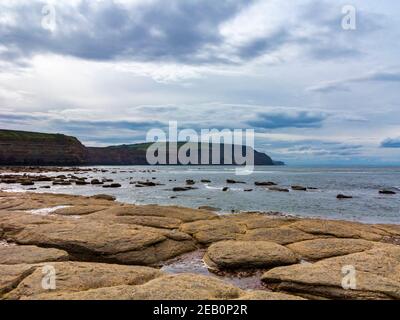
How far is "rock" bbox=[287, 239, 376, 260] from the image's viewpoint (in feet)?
50.5

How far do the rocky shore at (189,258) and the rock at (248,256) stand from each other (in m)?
0.04

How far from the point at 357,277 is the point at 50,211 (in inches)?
820

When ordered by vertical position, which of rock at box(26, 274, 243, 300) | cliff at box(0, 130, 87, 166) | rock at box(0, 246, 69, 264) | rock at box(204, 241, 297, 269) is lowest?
rock at box(204, 241, 297, 269)

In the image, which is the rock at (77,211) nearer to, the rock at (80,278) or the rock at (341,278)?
the rock at (80,278)

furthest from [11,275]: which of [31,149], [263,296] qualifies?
[31,149]

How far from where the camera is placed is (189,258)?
15.8 metres

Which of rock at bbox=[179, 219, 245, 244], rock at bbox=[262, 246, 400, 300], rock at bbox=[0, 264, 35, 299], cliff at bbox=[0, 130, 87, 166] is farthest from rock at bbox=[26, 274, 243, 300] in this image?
cliff at bbox=[0, 130, 87, 166]

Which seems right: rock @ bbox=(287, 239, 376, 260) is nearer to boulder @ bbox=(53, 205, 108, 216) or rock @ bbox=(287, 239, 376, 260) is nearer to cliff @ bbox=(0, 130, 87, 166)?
boulder @ bbox=(53, 205, 108, 216)

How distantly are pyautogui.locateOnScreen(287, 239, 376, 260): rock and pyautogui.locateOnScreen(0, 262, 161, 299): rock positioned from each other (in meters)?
6.72

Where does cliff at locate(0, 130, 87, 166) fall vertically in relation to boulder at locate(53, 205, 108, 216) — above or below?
above

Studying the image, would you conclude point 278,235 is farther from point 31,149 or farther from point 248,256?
point 31,149

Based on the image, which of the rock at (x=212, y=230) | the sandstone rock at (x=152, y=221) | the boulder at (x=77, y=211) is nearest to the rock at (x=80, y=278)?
the rock at (x=212, y=230)
